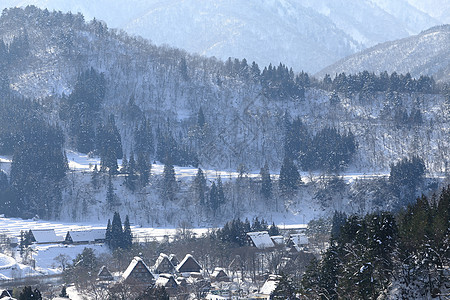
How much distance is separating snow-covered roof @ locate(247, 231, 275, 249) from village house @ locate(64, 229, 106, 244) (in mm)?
25201

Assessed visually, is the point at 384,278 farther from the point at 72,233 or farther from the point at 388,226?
the point at 72,233

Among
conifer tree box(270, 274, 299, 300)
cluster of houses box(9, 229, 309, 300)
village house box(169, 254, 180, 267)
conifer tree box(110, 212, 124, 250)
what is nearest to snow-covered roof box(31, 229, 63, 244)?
conifer tree box(110, 212, 124, 250)

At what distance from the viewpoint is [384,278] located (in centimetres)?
6059

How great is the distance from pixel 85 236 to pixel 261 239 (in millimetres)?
29685

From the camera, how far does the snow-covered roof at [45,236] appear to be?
134225mm

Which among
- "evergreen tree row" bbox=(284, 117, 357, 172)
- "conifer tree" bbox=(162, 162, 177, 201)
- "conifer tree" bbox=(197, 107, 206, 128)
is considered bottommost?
"conifer tree" bbox=(162, 162, 177, 201)

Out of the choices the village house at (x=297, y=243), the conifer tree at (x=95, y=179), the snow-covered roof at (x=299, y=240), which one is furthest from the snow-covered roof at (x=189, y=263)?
the conifer tree at (x=95, y=179)

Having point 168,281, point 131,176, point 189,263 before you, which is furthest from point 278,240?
point 131,176

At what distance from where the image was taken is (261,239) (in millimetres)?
123875

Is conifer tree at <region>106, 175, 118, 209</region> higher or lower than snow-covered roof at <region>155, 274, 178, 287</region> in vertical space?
higher

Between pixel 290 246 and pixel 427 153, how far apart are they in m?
68.2

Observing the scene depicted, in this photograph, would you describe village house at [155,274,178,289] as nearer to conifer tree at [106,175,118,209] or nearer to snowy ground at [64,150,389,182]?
conifer tree at [106,175,118,209]

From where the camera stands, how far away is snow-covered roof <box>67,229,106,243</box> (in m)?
134

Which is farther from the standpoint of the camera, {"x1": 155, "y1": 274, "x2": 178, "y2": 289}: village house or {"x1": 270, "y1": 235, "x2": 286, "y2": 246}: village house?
{"x1": 270, "y1": 235, "x2": 286, "y2": 246}: village house
